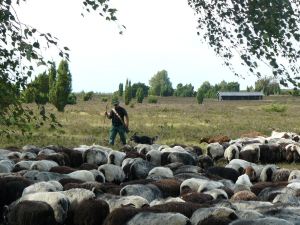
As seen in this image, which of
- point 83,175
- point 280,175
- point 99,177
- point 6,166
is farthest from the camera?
point 280,175

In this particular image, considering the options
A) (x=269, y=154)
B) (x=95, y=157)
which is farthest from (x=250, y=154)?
(x=95, y=157)

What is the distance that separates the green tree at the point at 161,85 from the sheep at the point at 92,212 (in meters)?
114

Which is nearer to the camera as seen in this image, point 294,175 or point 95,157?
point 294,175

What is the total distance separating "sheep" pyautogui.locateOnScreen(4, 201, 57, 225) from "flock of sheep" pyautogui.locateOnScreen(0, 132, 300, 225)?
0.01 m

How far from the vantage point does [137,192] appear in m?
9.90

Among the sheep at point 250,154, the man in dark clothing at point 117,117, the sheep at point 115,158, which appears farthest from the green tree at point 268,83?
the man in dark clothing at point 117,117

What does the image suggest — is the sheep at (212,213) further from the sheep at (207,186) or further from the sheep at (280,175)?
the sheep at (280,175)

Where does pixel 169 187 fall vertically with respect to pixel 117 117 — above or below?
below

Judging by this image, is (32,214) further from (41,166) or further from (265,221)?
(41,166)

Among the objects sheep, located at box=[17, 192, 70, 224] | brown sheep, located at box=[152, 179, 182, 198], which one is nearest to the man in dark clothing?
brown sheep, located at box=[152, 179, 182, 198]

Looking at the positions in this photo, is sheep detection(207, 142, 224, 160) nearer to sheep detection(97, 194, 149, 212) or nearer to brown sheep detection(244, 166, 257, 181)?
brown sheep detection(244, 166, 257, 181)

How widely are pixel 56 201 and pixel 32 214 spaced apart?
0.58m

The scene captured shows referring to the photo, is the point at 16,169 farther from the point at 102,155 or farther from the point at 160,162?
the point at 160,162

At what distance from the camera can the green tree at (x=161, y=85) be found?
125 m
